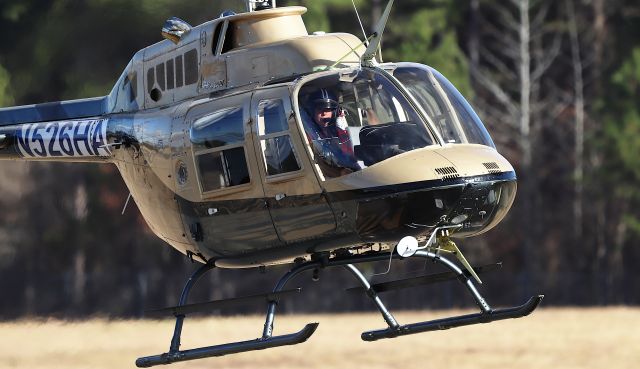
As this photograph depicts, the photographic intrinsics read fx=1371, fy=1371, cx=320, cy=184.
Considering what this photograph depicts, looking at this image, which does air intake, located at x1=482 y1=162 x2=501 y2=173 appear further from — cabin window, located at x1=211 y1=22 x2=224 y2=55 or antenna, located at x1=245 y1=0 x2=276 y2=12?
antenna, located at x1=245 y1=0 x2=276 y2=12

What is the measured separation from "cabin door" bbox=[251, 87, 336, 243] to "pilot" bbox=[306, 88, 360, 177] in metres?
0.13

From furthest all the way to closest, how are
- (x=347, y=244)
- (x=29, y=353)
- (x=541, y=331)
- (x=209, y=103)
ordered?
(x=541, y=331) → (x=29, y=353) → (x=209, y=103) → (x=347, y=244)

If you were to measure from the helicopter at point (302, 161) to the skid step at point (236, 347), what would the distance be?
0.04 ft

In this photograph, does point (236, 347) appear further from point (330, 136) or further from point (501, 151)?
point (501, 151)

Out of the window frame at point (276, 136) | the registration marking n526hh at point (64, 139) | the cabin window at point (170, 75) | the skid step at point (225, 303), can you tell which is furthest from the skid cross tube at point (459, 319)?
the registration marking n526hh at point (64, 139)

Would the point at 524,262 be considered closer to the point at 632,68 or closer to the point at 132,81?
the point at 632,68

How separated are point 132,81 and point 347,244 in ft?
11.5

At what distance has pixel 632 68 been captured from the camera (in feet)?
114

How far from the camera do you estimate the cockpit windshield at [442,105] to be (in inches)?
447

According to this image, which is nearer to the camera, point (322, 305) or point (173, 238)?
point (173, 238)

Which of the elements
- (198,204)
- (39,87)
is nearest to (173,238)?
(198,204)

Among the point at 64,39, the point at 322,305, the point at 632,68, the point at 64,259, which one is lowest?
the point at 322,305

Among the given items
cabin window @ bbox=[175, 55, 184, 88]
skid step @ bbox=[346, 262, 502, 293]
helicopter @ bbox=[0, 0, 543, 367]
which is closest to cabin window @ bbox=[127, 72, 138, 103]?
helicopter @ bbox=[0, 0, 543, 367]

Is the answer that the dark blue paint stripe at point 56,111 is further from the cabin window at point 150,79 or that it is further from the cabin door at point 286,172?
the cabin door at point 286,172
